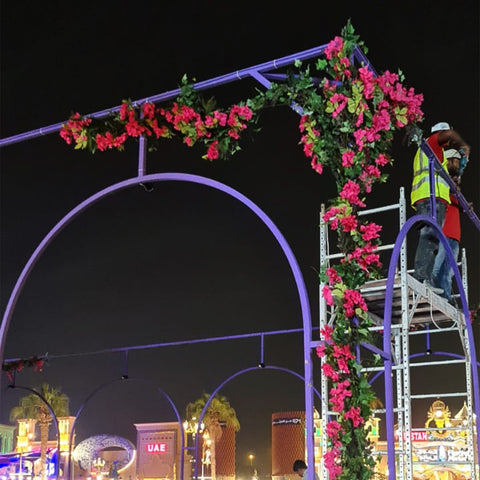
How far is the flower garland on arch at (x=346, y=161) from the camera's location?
605 cm

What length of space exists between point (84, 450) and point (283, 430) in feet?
120

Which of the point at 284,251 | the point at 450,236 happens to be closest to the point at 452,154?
the point at 450,236

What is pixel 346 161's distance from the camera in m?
6.38

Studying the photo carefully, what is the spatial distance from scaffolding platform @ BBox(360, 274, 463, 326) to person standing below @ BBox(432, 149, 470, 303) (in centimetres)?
20

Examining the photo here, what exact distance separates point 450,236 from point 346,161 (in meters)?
4.80

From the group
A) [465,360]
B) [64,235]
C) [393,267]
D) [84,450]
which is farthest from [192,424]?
[393,267]

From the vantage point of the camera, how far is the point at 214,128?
754cm

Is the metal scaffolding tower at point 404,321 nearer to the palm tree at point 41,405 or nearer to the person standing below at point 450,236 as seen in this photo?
the person standing below at point 450,236

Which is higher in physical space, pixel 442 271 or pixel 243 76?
pixel 243 76

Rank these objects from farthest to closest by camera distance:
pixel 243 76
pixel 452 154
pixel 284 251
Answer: pixel 452 154, pixel 243 76, pixel 284 251

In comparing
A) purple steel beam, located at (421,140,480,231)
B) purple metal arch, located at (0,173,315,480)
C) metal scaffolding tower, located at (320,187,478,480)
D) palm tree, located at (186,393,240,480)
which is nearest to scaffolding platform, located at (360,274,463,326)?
metal scaffolding tower, located at (320,187,478,480)

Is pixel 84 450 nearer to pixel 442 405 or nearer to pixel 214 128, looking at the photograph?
pixel 442 405

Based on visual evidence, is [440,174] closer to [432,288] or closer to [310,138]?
[432,288]

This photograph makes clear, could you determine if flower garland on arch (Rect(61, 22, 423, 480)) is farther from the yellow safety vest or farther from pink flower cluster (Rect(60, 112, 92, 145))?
the yellow safety vest
